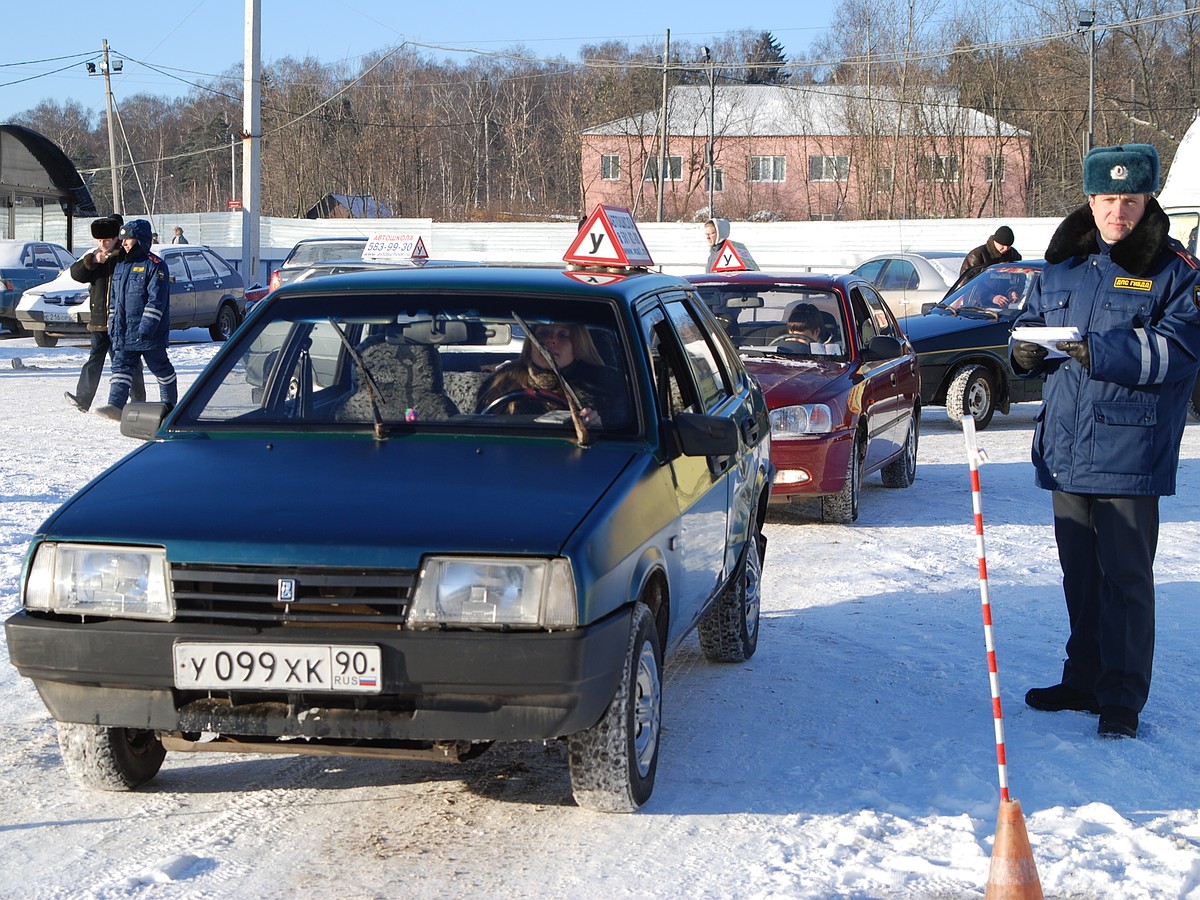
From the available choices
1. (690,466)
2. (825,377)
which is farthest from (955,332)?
(690,466)

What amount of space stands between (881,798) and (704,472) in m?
1.31

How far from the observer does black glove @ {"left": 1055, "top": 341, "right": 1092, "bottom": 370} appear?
500 cm

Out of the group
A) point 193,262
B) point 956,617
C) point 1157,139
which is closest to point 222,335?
point 193,262

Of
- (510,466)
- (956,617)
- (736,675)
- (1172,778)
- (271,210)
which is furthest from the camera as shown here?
(271,210)

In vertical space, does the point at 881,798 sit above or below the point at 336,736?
below

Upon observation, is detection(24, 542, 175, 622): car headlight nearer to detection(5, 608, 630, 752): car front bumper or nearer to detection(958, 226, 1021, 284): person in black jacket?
detection(5, 608, 630, 752): car front bumper

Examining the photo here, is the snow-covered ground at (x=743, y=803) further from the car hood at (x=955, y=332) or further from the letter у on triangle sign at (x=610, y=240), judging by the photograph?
the car hood at (x=955, y=332)

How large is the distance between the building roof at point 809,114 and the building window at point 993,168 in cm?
107

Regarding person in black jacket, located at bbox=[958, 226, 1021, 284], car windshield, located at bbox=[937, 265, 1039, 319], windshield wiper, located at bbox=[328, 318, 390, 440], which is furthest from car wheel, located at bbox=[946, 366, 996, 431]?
windshield wiper, located at bbox=[328, 318, 390, 440]

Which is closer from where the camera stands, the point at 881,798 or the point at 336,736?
the point at 336,736

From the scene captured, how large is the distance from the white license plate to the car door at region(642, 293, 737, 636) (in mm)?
1209

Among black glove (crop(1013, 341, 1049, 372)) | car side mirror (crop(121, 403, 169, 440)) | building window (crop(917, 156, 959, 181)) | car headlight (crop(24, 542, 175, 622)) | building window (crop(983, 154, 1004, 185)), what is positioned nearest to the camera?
car headlight (crop(24, 542, 175, 622))

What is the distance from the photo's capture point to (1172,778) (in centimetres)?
466

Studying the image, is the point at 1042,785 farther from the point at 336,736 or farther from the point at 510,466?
the point at 336,736
